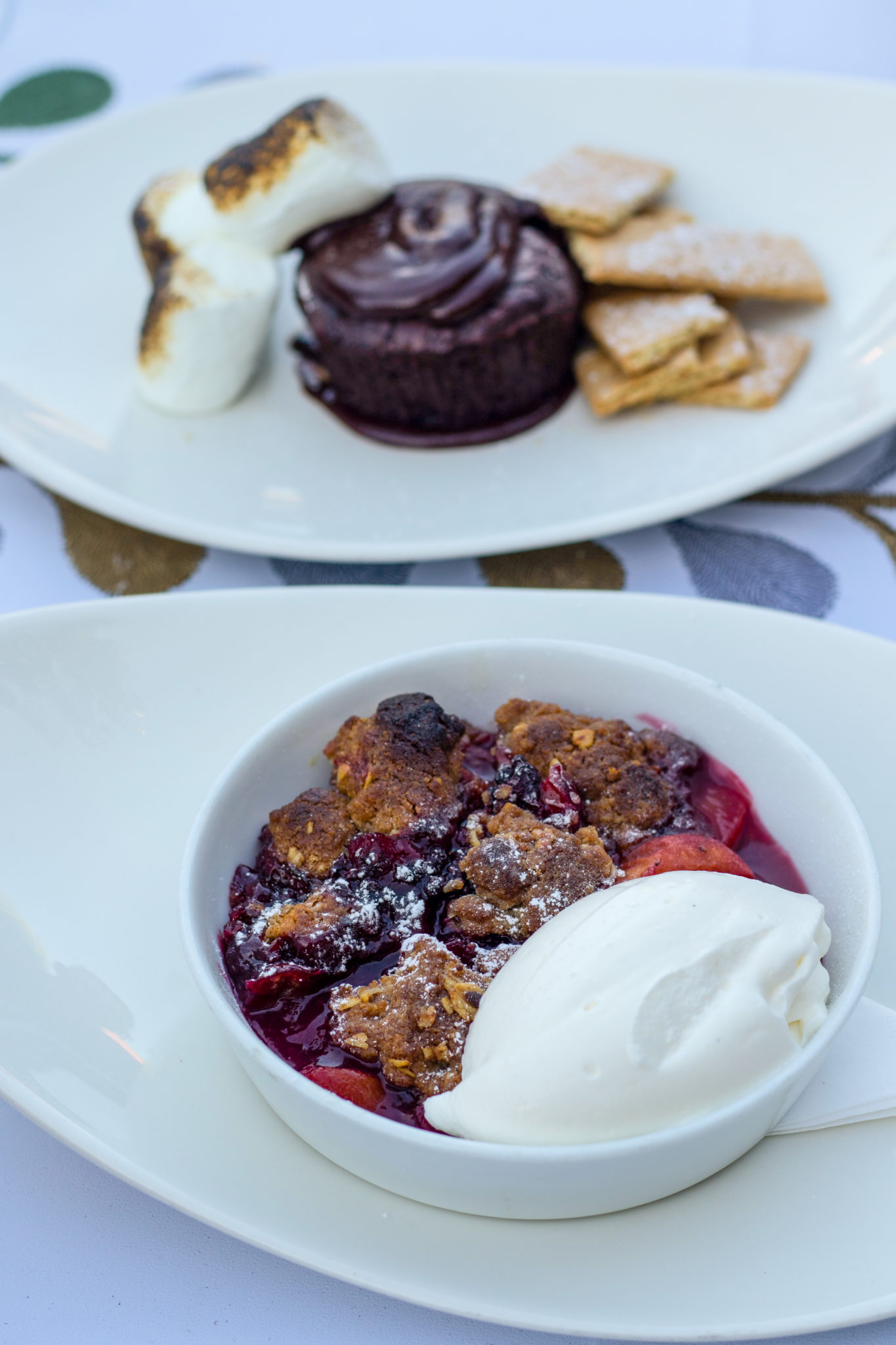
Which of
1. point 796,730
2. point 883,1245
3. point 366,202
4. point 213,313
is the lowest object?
point 883,1245

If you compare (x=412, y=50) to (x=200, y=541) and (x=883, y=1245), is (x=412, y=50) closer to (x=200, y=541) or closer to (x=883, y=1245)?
(x=200, y=541)

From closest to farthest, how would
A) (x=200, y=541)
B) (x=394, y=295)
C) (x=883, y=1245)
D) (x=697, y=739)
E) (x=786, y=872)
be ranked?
1. (x=883, y=1245)
2. (x=786, y=872)
3. (x=697, y=739)
4. (x=200, y=541)
5. (x=394, y=295)

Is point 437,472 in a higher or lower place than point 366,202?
lower

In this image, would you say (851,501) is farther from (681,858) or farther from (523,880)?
(523,880)

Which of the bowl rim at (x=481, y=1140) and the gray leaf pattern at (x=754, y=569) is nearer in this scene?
the bowl rim at (x=481, y=1140)

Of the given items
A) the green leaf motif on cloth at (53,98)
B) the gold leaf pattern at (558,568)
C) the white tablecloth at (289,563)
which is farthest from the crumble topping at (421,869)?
the green leaf motif on cloth at (53,98)

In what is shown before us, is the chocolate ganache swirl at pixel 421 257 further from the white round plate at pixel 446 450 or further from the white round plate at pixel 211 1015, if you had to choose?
the white round plate at pixel 211 1015

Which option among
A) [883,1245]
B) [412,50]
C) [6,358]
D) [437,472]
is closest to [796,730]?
[883,1245]
